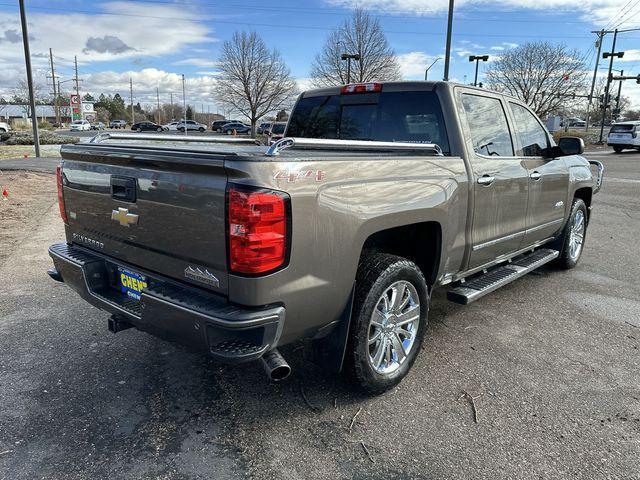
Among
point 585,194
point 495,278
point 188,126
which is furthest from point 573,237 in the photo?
point 188,126

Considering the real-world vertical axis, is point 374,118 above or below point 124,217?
above

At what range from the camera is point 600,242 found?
7805 millimetres

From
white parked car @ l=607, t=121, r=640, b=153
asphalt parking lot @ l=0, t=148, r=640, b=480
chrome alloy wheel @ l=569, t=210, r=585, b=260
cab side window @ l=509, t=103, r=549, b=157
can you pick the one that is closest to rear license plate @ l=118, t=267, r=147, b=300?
asphalt parking lot @ l=0, t=148, r=640, b=480

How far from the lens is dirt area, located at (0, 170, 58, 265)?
738 cm

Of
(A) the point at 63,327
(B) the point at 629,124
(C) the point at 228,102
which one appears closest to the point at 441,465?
(A) the point at 63,327

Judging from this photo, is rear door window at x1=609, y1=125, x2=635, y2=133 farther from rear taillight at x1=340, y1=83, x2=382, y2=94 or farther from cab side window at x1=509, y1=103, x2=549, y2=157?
rear taillight at x1=340, y1=83, x2=382, y2=94

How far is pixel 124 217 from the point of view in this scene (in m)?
2.91

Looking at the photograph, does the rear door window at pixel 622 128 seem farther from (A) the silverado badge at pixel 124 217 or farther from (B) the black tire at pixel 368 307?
(A) the silverado badge at pixel 124 217

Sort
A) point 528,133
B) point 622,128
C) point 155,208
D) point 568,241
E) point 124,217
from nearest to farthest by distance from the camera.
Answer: point 155,208 → point 124,217 → point 528,133 → point 568,241 → point 622,128

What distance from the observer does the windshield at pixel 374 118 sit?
388 cm

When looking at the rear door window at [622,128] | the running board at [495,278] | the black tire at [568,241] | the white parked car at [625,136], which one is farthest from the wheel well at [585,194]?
the rear door window at [622,128]

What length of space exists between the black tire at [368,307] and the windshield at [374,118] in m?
1.17

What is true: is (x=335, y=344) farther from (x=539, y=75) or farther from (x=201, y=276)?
(x=539, y=75)

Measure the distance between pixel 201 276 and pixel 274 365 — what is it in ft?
1.91
